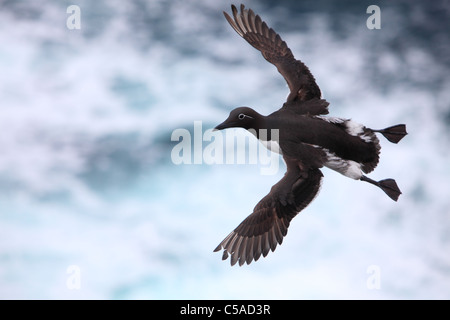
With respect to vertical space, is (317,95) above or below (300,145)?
above

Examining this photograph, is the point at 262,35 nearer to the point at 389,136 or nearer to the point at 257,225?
the point at 389,136

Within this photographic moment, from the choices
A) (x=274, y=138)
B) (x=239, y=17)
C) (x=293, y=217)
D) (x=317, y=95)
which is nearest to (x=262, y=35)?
(x=239, y=17)

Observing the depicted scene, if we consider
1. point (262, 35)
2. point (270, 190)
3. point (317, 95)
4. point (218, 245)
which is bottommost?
point (218, 245)

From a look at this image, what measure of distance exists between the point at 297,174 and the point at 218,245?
1.31 meters

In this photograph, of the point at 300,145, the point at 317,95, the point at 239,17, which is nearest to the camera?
the point at 300,145

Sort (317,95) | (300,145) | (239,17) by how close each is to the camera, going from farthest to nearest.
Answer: (239,17)
(317,95)
(300,145)

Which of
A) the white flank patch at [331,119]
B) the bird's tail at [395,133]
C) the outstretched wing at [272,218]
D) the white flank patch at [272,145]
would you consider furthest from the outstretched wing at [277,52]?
the outstretched wing at [272,218]

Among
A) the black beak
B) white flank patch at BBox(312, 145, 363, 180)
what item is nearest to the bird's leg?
white flank patch at BBox(312, 145, 363, 180)

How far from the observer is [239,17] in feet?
26.4

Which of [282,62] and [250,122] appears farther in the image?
[282,62]

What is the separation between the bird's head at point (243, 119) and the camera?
279 inches

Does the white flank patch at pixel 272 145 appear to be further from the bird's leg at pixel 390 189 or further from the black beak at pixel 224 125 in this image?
the bird's leg at pixel 390 189

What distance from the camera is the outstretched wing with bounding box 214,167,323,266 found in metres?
6.92

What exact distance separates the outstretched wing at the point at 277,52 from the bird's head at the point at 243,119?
24.0 inches
